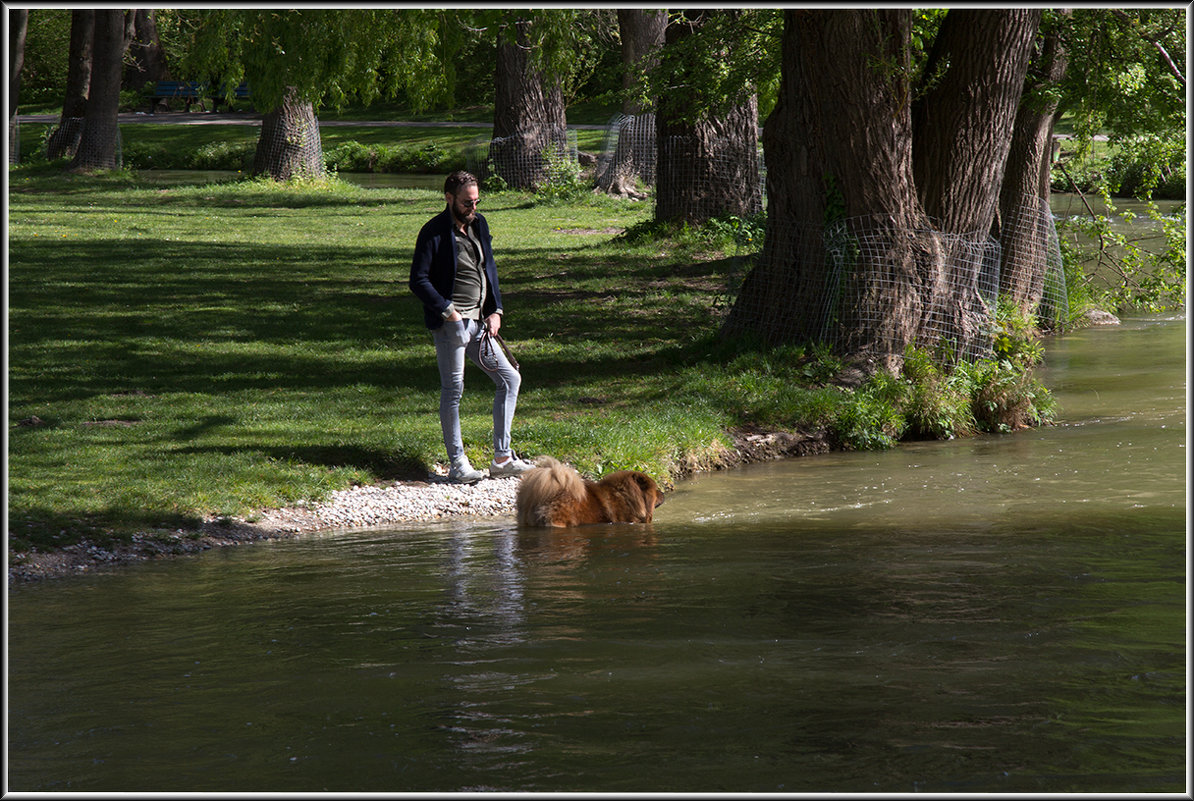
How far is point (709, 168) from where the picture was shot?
22.0 metres

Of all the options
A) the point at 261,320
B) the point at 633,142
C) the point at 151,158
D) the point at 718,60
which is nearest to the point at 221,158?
the point at 151,158

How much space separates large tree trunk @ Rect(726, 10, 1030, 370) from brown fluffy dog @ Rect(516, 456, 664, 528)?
15.4 ft

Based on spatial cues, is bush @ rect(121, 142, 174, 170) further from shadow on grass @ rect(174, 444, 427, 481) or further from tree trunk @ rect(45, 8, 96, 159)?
shadow on grass @ rect(174, 444, 427, 481)

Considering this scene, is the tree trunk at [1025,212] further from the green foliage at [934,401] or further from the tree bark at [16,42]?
the tree bark at [16,42]

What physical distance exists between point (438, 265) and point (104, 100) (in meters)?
25.9

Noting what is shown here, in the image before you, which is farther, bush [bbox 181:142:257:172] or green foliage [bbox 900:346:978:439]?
bush [bbox 181:142:257:172]

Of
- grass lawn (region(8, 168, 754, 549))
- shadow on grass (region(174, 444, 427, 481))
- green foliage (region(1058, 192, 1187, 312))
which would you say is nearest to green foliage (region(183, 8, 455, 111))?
grass lawn (region(8, 168, 754, 549))

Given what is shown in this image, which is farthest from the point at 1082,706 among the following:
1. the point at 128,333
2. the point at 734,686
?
the point at 128,333

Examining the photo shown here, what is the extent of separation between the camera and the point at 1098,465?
10578 mm

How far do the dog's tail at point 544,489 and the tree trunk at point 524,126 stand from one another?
23.7 m

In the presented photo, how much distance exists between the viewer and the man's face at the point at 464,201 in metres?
9.40

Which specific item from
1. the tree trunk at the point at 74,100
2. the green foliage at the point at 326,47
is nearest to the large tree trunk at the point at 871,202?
the green foliage at the point at 326,47

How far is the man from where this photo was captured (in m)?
9.49

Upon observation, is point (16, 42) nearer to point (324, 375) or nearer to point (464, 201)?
point (324, 375)
